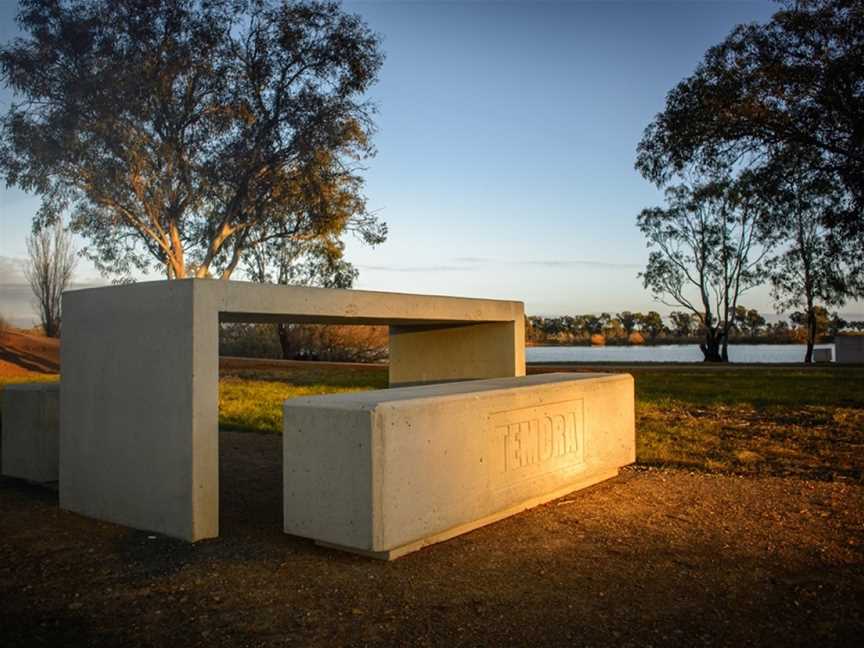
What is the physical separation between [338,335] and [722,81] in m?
19.2

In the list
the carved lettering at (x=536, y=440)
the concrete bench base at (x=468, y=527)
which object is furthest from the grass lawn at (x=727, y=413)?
the carved lettering at (x=536, y=440)

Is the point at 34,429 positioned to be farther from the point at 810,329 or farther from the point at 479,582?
the point at 810,329

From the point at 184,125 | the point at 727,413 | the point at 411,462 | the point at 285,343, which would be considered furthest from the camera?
the point at 285,343

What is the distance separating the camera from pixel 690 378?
61.4 ft

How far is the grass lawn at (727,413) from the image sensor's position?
855 centimetres

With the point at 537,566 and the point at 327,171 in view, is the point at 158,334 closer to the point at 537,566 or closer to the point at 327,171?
the point at 537,566

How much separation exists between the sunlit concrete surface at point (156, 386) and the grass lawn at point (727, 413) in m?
4.51

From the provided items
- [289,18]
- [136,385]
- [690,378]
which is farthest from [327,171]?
[136,385]

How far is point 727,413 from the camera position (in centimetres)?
1232

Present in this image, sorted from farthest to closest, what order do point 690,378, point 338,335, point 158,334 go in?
1. point 338,335
2. point 690,378
3. point 158,334

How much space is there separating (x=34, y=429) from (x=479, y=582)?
16.6 feet

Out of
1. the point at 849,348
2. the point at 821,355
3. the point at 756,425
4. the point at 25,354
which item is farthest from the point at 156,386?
the point at 821,355

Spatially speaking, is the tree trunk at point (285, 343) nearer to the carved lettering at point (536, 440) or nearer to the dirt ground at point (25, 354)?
the dirt ground at point (25, 354)

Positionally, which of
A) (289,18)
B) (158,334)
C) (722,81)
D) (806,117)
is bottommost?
(158,334)
